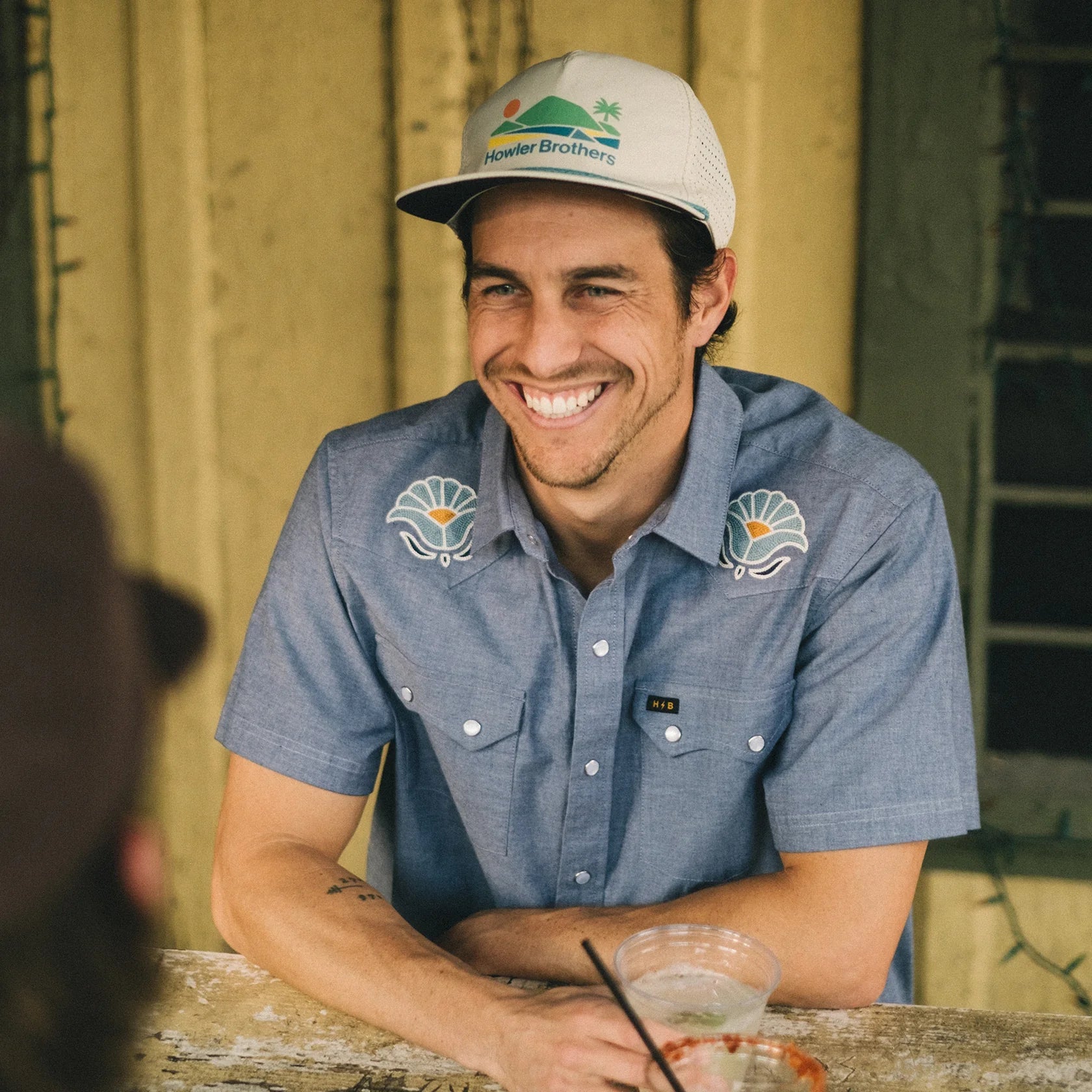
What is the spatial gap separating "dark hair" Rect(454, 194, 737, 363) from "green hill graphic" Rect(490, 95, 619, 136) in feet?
0.49

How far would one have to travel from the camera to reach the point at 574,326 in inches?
72.9

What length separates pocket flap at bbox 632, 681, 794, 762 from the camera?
181cm

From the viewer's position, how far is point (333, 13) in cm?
269

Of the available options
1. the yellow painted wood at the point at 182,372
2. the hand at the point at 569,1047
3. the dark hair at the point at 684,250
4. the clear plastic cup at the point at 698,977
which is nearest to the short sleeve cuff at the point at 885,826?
the clear plastic cup at the point at 698,977

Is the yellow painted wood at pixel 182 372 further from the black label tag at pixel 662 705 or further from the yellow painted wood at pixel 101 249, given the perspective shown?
the black label tag at pixel 662 705

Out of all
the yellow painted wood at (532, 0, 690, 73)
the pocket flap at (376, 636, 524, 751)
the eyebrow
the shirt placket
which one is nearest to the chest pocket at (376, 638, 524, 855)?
the pocket flap at (376, 636, 524, 751)

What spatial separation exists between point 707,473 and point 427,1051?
3.14 feet

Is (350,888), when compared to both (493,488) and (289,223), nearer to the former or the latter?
(493,488)

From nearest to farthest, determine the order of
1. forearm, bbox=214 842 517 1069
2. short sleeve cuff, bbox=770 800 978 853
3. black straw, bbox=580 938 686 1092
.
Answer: black straw, bbox=580 938 686 1092, forearm, bbox=214 842 517 1069, short sleeve cuff, bbox=770 800 978 853

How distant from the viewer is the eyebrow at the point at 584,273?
1.82 metres

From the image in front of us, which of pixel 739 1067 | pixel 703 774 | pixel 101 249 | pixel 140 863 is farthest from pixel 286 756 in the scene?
pixel 101 249

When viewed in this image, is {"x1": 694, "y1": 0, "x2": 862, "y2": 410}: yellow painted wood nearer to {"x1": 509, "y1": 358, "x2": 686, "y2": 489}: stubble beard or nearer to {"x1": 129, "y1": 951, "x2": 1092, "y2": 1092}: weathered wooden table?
{"x1": 509, "y1": 358, "x2": 686, "y2": 489}: stubble beard

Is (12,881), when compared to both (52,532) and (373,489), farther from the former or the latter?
(373,489)

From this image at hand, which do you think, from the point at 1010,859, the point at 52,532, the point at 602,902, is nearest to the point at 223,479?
the point at 602,902
